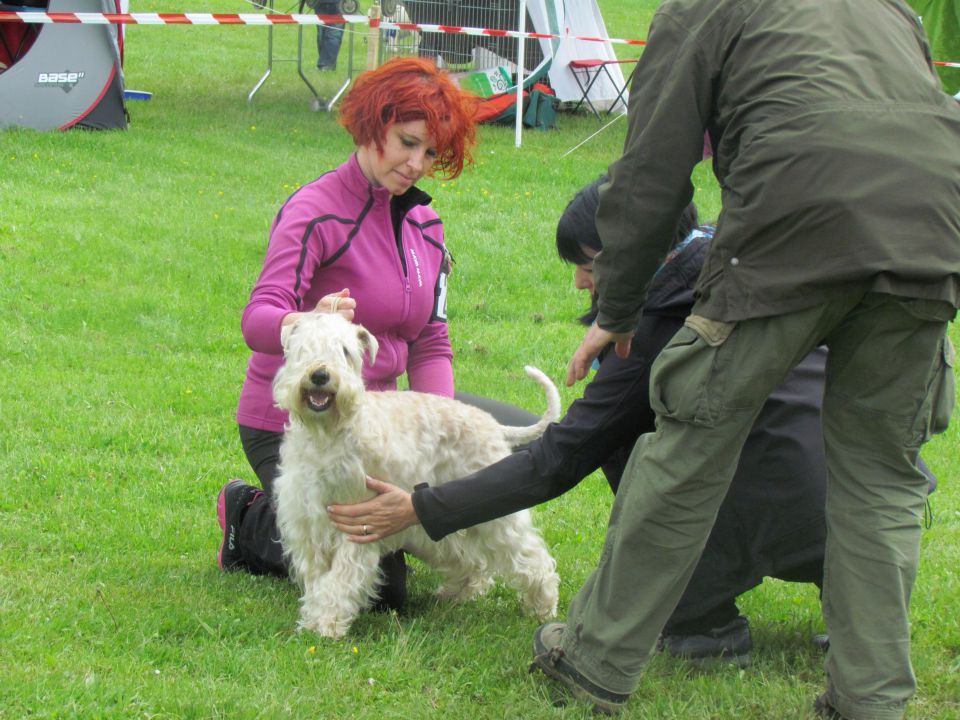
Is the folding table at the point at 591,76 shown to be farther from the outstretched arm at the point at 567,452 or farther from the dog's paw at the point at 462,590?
the outstretched arm at the point at 567,452

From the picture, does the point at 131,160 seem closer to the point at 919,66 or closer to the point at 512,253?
the point at 512,253

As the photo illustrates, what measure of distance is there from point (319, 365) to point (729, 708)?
5.55ft

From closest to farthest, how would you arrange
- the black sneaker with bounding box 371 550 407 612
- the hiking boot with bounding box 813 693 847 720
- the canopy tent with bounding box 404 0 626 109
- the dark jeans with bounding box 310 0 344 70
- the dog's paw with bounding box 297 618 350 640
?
the hiking boot with bounding box 813 693 847 720 < the dog's paw with bounding box 297 618 350 640 < the black sneaker with bounding box 371 550 407 612 < the canopy tent with bounding box 404 0 626 109 < the dark jeans with bounding box 310 0 344 70

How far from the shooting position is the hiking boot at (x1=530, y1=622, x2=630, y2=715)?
3.29 metres

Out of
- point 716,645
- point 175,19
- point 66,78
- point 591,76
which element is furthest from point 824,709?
point 591,76

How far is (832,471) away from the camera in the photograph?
3.09 m

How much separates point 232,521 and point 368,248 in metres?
1.27

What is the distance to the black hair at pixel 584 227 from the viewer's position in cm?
364

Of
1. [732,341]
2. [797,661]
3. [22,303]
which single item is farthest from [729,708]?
[22,303]

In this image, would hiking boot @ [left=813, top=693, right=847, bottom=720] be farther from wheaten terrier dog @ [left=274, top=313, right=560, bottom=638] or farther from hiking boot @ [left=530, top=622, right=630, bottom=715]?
wheaten terrier dog @ [left=274, top=313, right=560, bottom=638]

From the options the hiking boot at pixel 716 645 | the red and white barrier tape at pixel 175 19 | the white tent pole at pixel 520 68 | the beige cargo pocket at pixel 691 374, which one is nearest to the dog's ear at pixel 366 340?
the beige cargo pocket at pixel 691 374

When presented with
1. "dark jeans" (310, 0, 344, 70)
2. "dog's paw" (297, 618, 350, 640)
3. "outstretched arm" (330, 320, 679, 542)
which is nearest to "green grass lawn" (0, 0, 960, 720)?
"dog's paw" (297, 618, 350, 640)

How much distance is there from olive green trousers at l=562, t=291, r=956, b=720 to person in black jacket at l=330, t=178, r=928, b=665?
1.31ft

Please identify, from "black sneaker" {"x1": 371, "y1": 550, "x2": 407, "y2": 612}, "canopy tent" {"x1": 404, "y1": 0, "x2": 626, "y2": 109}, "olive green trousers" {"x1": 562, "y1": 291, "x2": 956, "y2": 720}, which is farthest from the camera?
"canopy tent" {"x1": 404, "y1": 0, "x2": 626, "y2": 109}
